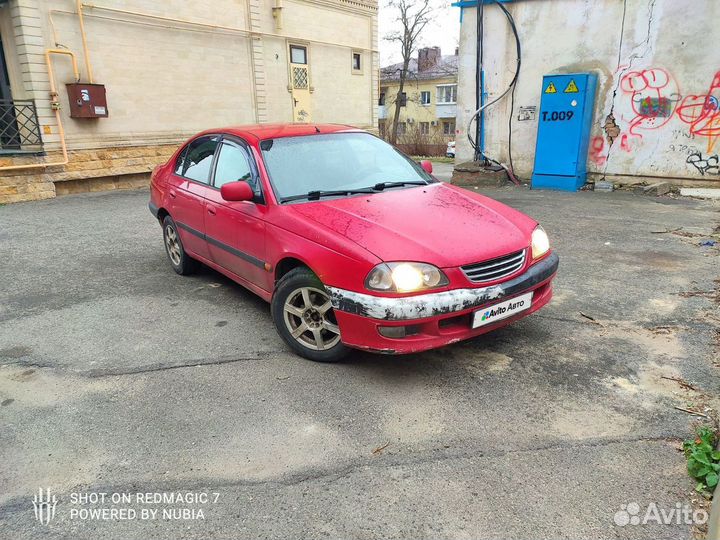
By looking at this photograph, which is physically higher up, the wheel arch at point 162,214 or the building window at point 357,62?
the building window at point 357,62

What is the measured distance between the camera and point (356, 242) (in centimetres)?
305

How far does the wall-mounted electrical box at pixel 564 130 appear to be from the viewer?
9586mm

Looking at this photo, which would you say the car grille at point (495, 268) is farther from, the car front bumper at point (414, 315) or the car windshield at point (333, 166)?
the car windshield at point (333, 166)

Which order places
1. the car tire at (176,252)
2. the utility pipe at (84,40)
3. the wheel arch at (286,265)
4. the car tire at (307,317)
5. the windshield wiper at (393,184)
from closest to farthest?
the car tire at (307,317), the wheel arch at (286,265), the windshield wiper at (393,184), the car tire at (176,252), the utility pipe at (84,40)

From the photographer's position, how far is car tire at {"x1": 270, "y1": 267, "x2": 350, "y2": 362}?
10.9 feet

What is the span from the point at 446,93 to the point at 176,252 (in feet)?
147

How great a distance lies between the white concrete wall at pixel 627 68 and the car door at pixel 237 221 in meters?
8.32

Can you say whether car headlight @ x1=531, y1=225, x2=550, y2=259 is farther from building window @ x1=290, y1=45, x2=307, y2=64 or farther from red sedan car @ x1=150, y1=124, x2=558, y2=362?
building window @ x1=290, y1=45, x2=307, y2=64

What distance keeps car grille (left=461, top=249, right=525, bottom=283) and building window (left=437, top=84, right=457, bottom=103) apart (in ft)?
148

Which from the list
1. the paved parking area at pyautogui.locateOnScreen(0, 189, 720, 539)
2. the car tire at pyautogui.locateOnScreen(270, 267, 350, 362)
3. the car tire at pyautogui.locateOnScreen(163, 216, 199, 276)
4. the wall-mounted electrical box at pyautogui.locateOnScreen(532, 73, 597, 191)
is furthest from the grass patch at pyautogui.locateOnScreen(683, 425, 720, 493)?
the wall-mounted electrical box at pyautogui.locateOnScreen(532, 73, 597, 191)

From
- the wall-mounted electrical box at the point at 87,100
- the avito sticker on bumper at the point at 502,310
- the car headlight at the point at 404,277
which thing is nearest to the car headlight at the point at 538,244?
the avito sticker on bumper at the point at 502,310

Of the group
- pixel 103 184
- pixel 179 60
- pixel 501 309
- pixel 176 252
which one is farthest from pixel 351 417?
pixel 179 60

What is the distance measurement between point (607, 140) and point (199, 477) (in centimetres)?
1019

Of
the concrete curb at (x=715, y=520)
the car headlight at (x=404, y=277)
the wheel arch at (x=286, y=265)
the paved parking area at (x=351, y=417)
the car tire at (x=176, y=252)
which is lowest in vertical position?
the paved parking area at (x=351, y=417)
